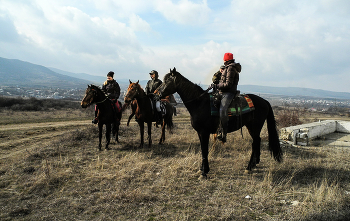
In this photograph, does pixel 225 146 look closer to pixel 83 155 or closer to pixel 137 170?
pixel 137 170

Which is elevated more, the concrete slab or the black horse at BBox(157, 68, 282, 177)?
the black horse at BBox(157, 68, 282, 177)

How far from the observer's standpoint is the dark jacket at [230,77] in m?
5.31

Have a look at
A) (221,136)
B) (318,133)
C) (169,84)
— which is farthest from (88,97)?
(318,133)

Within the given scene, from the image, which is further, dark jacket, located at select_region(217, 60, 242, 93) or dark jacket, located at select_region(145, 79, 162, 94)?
dark jacket, located at select_region(145, 79, 162, 94)

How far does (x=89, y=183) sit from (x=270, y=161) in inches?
221

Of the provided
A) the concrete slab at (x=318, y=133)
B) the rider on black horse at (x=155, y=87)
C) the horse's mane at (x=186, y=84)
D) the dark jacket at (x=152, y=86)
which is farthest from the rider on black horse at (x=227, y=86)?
the concrete slab at (x=318, y=133)

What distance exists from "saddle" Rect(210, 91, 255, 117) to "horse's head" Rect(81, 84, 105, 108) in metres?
4.67

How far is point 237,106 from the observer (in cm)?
570

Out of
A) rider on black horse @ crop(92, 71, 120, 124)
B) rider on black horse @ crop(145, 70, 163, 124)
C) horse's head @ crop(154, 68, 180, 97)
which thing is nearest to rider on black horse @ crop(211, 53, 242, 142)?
horse's head @ crop(154, 68, 180, 97)

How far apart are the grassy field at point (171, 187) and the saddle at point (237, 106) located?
5.65 ft

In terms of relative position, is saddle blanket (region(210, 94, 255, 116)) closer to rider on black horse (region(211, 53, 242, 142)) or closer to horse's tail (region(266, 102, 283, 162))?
rider on black horse (region(211, 53, 242, 142))

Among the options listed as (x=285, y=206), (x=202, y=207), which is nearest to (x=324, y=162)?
(x=285, y=206)

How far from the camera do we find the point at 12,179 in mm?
5301

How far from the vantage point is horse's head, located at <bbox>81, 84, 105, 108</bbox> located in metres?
7.60
